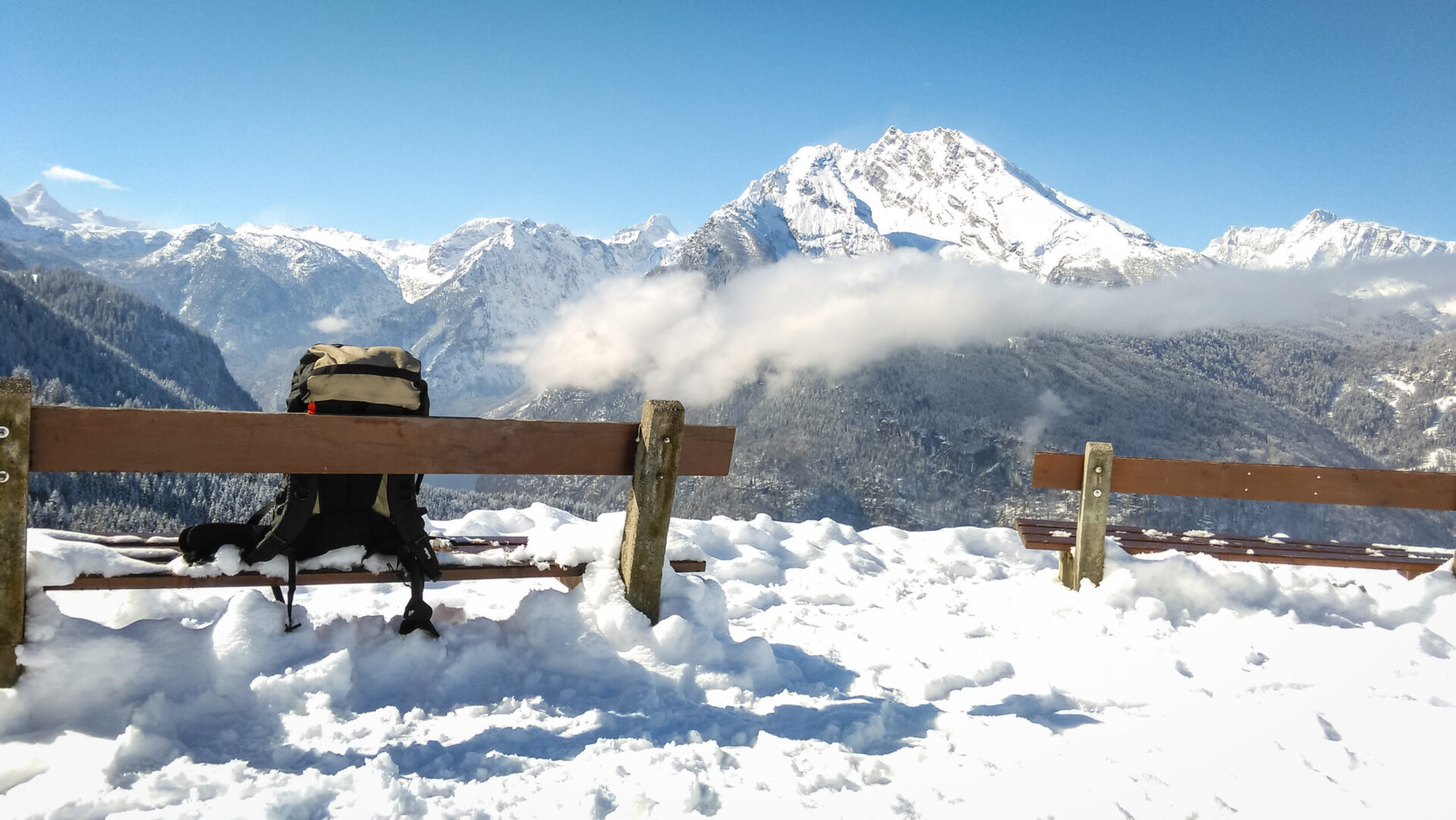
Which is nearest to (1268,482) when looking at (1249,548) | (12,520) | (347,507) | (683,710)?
(1249,548)

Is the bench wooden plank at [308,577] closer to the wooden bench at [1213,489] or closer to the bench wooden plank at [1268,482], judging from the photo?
the wooden bench at [1213,489]

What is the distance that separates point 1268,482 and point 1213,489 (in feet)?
1.51

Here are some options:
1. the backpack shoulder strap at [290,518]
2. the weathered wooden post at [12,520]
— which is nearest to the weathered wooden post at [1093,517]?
the backpack shoulder strap at [290,518]

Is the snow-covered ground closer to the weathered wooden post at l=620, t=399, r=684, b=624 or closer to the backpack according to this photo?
the weathered wooden post at l=620, t=399, r=684, b=624

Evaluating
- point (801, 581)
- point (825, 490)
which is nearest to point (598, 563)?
point (801, 581)

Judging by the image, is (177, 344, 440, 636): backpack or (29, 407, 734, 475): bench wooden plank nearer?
(29, 407, 734, 475): bench wooden plank

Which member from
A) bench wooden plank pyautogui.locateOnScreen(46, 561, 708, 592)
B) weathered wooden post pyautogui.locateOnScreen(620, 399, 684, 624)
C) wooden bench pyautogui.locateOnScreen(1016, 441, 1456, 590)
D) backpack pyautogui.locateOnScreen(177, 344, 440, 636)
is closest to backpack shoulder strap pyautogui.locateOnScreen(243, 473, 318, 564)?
backpack pyautogui.locateOnScreen(177, 344, 440, 636)

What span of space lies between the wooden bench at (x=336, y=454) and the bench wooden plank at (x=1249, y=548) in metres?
3.54

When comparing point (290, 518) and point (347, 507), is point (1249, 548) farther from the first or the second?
point (290, 518)

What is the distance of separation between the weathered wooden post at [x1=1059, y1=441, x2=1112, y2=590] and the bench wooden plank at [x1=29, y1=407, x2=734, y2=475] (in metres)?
3.33

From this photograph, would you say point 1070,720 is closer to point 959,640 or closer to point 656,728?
point 959,640

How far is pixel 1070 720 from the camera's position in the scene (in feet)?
11.7

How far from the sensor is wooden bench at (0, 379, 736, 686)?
9.78 feet

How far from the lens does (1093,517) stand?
225 inches
